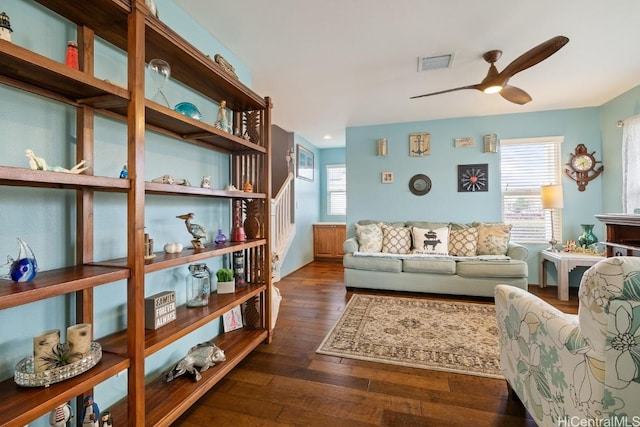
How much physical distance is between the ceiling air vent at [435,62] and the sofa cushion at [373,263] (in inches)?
89.7

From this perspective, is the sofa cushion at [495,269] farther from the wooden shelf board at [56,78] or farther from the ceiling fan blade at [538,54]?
the wooden shelf board at [56,78]

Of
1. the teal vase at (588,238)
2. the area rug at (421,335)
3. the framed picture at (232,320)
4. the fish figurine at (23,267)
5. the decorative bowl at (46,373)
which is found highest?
the fish figurine at (23,267)

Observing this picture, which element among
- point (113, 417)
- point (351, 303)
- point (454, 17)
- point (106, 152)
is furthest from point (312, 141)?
point (113, 417)

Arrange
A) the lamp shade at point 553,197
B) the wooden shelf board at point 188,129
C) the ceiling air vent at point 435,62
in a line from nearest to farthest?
the wooden shelf board at point 188,129, the ceiling air vent at point 435,62, the lamp shade at point 553,197

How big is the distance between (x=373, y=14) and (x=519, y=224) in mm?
3806

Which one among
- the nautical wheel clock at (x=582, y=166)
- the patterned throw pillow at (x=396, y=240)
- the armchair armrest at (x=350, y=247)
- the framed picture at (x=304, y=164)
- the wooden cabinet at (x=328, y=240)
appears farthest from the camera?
the wooden cabinet at (x=328, y=240)

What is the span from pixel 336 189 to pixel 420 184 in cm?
250

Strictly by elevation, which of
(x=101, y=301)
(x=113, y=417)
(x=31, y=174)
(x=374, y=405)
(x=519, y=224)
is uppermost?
(x=31, y=174)

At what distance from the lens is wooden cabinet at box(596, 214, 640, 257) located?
7.79ft

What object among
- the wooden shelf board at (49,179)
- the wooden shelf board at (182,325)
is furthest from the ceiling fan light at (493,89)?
the wooden shelf board at (49,179)

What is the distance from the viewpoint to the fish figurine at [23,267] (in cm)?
97

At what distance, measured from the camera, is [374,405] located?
165 cm

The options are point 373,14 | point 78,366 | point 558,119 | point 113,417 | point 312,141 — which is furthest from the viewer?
point 312,141

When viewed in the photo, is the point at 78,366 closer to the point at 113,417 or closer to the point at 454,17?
the point at 113,417
